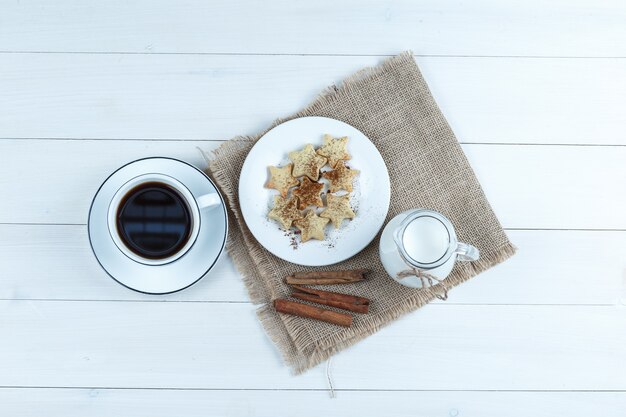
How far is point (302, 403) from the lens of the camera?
111cm

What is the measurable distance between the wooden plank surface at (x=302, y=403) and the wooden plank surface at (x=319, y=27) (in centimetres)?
61

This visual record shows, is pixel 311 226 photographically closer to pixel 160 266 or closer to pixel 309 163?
pixel 309 163

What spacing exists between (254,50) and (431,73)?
0.32 metres

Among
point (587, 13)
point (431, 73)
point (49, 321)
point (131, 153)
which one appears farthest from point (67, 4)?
point (587, 13)

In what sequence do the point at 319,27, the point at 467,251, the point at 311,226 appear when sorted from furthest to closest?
1. the point at 319,27
2. the point at 311,226
3. the point at 467,251

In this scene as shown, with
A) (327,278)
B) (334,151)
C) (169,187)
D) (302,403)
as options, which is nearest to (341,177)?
(334,151)

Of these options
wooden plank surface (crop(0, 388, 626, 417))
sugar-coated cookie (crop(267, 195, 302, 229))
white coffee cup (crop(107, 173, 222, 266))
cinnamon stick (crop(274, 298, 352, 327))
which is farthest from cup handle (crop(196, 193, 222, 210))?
wooden plank surface (crop(0, 388, 626, 417))

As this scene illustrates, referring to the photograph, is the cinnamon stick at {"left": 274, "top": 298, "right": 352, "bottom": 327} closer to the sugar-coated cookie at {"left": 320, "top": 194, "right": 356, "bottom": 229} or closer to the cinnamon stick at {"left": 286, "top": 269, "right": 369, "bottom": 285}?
→ the cinnamon stick at {"left": 286, "top": 269, "right": 369, "bottom": 285}

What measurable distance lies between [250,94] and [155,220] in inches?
11.9

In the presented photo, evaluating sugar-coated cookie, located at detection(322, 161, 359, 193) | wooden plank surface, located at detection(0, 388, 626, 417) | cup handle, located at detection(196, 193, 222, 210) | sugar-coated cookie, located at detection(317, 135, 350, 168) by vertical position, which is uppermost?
cup handle, located at detection(196, 193, 222, 210)

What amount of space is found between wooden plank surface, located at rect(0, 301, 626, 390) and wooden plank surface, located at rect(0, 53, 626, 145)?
32 cm

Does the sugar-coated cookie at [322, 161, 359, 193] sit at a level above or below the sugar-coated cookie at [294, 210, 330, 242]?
above

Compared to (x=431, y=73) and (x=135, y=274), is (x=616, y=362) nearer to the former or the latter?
(x=431, y=73)

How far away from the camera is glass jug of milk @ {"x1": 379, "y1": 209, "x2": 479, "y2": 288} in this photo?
3.08 feet
